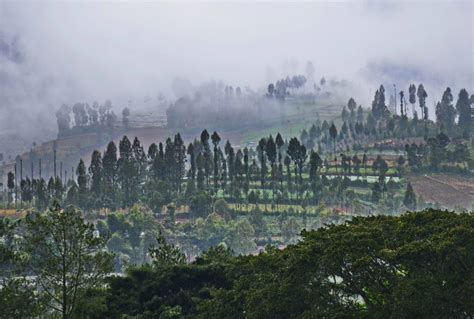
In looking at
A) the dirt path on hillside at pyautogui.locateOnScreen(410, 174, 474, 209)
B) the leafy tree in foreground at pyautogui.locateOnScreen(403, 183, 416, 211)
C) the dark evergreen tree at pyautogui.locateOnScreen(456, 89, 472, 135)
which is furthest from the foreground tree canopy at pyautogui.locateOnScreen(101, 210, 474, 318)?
the dark evergreen tree at pyautogui.locateOnScreen(456, 89, 472, 135)

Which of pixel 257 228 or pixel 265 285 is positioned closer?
pixel 265 285

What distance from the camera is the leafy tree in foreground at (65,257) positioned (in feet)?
125

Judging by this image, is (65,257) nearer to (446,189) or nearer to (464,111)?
(446,189)

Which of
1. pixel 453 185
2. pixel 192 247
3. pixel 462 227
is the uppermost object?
pixel 462 227

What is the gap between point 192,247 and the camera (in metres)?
120

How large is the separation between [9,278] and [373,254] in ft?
68.4

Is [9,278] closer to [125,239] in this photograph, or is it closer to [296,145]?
[125,239]

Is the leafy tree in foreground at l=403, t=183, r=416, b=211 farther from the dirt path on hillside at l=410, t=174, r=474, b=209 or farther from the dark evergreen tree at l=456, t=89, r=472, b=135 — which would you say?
the dark evergreen tree at l=456, t=89, r=472, b=135

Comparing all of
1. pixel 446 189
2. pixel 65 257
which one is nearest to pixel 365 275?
pixel 65 257

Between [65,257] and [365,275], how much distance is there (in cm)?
1824

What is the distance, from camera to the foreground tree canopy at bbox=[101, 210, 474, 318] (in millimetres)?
25719

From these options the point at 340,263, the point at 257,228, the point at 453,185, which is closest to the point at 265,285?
the point at 340,263

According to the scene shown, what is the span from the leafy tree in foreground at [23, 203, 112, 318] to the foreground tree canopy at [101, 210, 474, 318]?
2.41 m

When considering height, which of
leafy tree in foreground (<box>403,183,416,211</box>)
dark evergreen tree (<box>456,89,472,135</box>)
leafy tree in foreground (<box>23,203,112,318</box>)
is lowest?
leafy tree in foreground (<box>403,183,416,211</box>)
